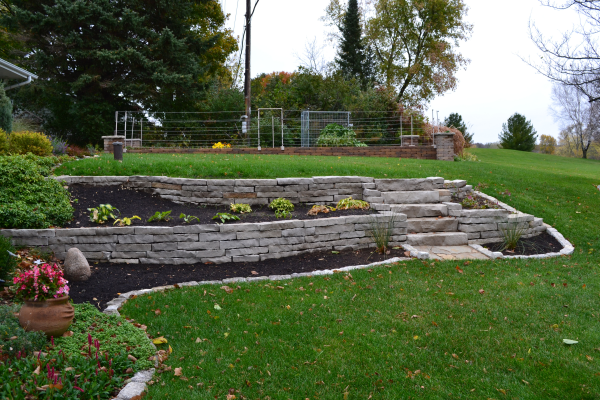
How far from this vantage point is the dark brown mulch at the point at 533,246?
5879 millimetres

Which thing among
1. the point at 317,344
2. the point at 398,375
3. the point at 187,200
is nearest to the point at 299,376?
the point at 317,344

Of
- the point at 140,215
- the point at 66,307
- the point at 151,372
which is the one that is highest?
the point at 140,215

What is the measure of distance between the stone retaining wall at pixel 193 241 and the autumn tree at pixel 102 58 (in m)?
10.0

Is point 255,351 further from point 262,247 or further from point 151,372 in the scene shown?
point 262,247

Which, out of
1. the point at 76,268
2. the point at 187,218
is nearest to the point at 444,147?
the point at 187,218

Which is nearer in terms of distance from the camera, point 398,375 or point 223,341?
point 398,375

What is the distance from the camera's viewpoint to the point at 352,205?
265 inches

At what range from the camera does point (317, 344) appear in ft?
10.3

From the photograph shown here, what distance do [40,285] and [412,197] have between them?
5.74 meters

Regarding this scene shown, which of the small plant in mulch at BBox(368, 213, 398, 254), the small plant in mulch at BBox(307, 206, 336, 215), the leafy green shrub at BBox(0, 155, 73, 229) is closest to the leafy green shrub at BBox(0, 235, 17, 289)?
the leafy green shrub at BBox(0, 155, 73, 229)

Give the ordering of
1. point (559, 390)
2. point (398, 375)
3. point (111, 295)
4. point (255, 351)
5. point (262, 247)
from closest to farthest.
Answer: point (559, 390)
point (398, 375)
point (255, 351)
point (111, 295)
point (262, 247)

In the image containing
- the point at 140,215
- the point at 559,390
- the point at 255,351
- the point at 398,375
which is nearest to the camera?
the point at 559,390

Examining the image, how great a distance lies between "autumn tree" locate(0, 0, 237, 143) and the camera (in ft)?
43.8

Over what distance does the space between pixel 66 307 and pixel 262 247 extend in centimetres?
270
